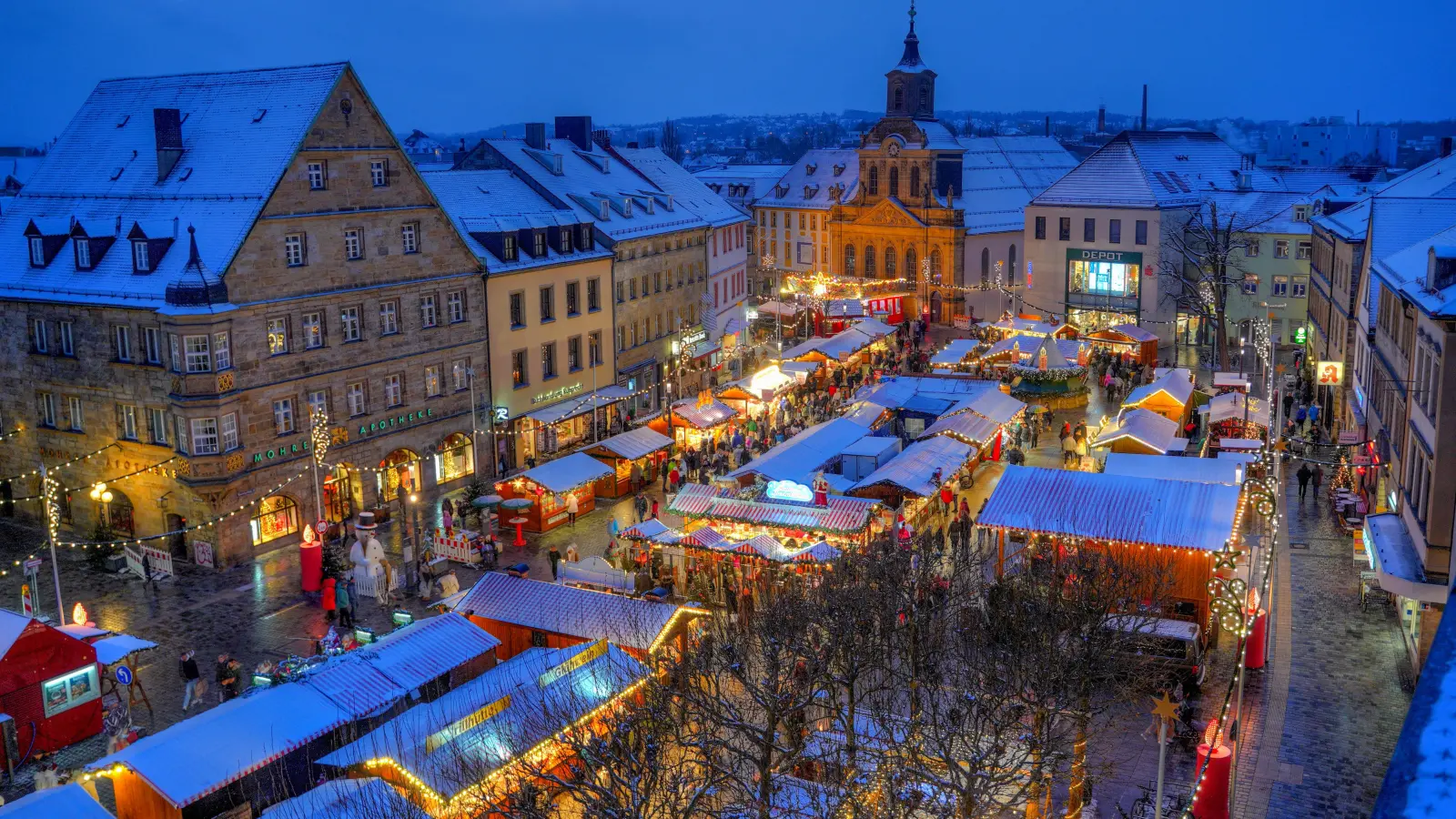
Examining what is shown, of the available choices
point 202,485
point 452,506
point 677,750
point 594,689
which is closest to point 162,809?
point 594,689

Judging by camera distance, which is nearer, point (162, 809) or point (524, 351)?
point (162, 809)

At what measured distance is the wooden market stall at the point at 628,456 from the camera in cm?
4488

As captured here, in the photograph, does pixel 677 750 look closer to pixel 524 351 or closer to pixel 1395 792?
pixel 1395 792

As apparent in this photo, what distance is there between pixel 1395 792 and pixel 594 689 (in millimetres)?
20884

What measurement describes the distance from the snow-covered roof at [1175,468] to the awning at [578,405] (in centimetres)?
2074

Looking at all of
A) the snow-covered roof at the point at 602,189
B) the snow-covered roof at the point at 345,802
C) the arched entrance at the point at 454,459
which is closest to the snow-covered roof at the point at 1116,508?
the snow-covered roof at the point at 345,802

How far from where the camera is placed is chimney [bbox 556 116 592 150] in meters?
68.8

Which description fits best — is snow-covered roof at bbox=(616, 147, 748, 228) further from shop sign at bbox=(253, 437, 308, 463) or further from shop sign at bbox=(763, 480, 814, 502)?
shop sign at bbox=(763, 480, 814, 502)

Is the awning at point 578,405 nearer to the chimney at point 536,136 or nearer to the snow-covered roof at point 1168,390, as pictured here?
the chimney at point 536,136

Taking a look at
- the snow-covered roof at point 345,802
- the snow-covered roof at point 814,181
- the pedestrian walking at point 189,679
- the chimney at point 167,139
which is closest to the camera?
the snow-covered roof at point 345,802

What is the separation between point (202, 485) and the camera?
3712 centimetres

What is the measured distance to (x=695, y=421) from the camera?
49.3m

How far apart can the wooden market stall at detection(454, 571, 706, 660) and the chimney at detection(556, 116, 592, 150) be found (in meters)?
42.6

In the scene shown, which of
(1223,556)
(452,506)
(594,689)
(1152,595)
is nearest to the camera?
(594,689)
